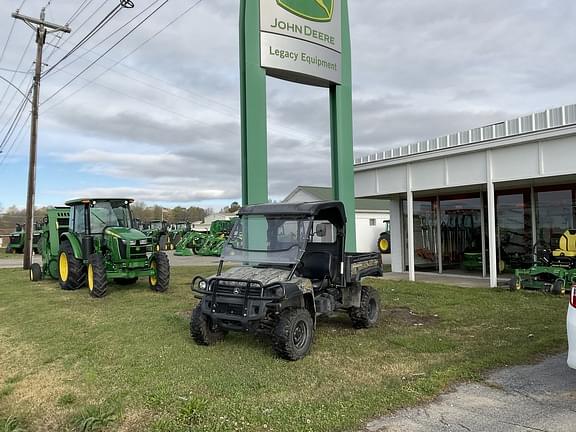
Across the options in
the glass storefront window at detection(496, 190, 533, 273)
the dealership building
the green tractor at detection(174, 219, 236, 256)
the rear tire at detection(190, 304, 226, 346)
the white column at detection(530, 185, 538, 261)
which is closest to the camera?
the rear tire at detection(190, 304, 226, 346)

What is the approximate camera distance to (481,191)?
16.0m

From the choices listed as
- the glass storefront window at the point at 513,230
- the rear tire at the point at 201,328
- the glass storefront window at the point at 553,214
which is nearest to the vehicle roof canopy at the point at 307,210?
the rear tire at the point at 201,328

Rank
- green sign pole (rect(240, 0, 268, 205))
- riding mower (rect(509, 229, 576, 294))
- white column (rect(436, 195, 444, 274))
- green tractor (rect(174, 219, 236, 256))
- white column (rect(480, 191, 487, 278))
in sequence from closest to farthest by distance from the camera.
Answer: green sign pole (rect(240, 0, 268, 205)) < riding mower (rect(509, 229, 576, 294)) < white column (rect(480, 191, 487, 278)) < white column (rect(436, 195, 444, 274)) < green tractor (rect(174, 219, 236, 256))

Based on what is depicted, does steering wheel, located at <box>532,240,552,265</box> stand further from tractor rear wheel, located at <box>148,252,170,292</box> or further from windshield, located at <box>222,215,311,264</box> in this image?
tractor rear wheel, located at <box>148,252,170,292</box>

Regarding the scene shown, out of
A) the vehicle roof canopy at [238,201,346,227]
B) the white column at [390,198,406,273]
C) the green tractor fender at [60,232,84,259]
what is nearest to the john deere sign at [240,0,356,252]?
the vehicle roof canopy at [238,201,346,227]

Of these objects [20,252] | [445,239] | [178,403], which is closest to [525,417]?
[178,403]

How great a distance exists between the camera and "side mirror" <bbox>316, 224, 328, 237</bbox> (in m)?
7.39

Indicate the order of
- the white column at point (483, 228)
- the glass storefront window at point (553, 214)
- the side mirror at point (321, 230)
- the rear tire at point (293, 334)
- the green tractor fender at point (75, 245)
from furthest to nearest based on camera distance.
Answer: the white column at point (483, 228)
the glass storefront window at point (553, 214)
the green tractor fender at point (75, 245)
the side mirror at point (321, 230)
the rear tire at point (293, 334)

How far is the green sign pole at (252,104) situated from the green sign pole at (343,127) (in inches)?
92.4

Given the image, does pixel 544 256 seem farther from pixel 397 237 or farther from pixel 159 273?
pixel 159 273

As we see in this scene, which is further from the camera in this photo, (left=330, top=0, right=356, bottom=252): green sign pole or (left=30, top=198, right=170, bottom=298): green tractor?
(left=30, top=198, right=170, bottom=298): green tractor

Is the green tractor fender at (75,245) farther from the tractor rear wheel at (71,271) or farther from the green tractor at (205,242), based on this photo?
the green tractor at (205,242)

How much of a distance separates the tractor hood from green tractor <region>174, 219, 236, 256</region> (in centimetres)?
1665

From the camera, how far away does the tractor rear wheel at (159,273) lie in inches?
503
